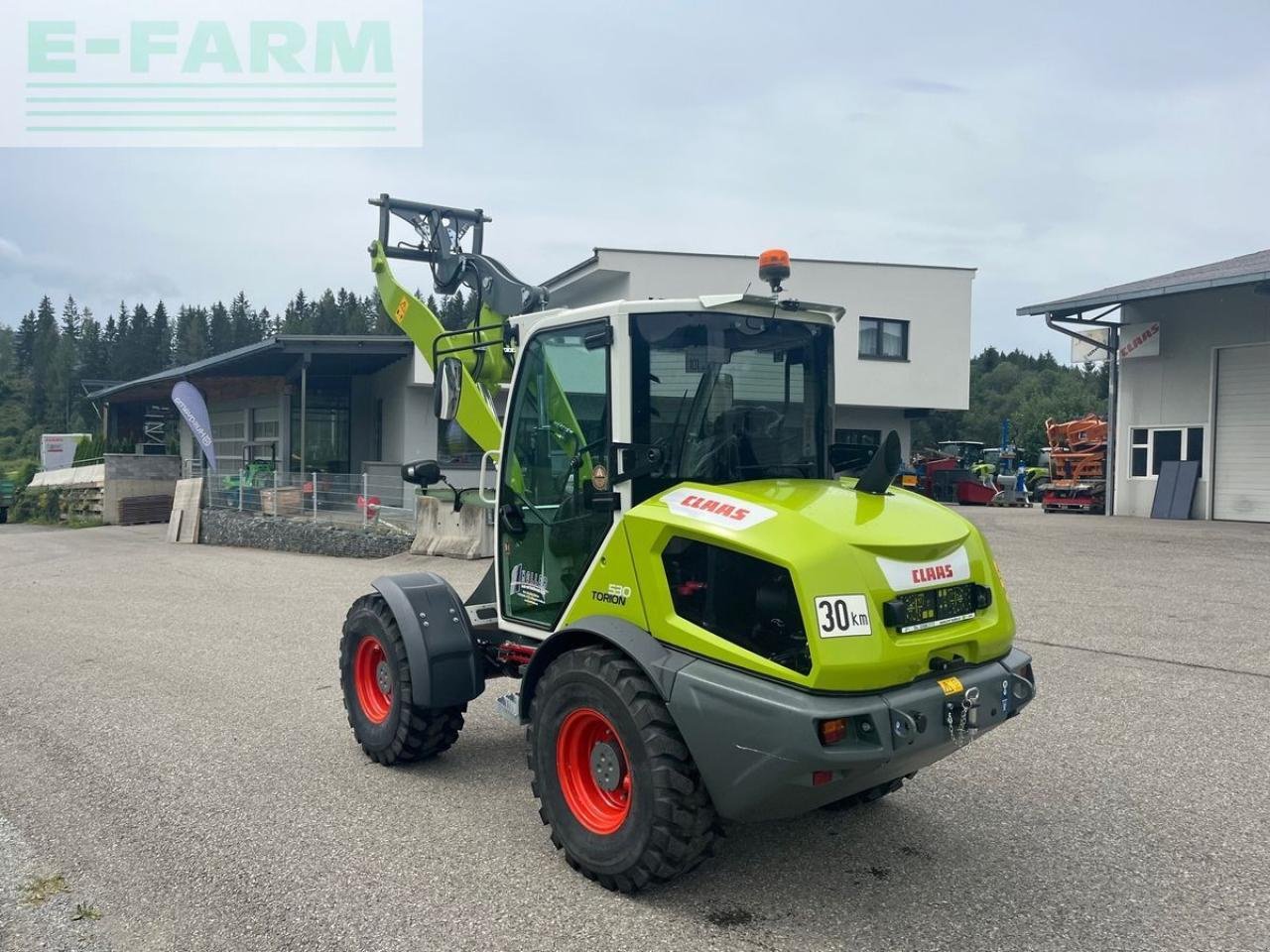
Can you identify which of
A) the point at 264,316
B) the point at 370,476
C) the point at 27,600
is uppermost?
the point at 264,316

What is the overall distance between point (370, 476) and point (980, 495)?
774 inches

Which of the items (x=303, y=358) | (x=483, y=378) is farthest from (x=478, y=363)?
(x=303, y=358)

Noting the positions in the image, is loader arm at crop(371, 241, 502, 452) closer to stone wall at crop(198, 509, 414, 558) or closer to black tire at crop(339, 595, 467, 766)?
black tire at crop(339, 595, 467, 766)

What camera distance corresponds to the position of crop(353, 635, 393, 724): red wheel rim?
5520mm

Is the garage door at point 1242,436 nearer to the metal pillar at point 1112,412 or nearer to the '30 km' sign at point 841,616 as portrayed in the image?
the metal pillar at point 1112,412

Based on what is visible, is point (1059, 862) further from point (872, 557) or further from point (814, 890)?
point (872, 557)

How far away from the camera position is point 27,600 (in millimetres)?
12180

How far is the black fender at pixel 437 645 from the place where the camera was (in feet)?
16.2

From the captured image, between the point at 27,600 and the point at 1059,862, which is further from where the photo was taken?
the point at 27,600

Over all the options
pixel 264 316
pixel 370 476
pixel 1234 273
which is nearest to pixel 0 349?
pixel 264 316

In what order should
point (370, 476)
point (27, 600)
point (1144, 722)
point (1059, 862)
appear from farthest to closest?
point (370, 476) → point (27, 600) → point (1144, 722) → point (1059, 862)

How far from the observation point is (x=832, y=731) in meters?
3.33

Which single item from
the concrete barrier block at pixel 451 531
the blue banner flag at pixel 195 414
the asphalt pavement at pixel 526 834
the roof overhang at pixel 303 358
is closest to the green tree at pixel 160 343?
the roof overhang at pixel 303 358

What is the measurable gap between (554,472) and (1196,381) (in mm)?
20811
